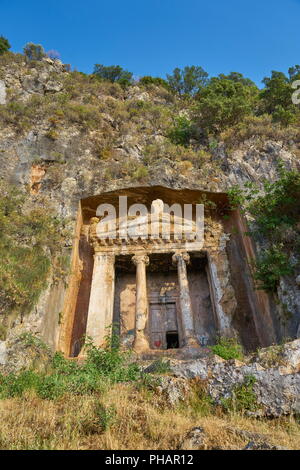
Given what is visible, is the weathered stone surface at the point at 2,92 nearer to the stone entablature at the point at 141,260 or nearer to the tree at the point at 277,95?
the stone entablature at the point at 141,260

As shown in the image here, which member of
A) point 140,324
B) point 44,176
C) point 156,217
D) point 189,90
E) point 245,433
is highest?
point 189,90

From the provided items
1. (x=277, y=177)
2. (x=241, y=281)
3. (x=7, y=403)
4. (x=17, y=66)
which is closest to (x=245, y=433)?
(x=7, y=403)

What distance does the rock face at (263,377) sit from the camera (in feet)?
17.1

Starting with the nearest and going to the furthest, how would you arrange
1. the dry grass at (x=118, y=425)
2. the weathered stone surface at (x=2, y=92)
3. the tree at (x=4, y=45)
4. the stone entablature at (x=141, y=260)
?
1. the dry grass at (x=118, y=425)
2. the stone entablature at (x=141, y=260)
3. the weathered stone surface at (x=2, y=92)
4. the tree at (x=4, y=45)

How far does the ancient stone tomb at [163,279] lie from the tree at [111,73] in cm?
1890

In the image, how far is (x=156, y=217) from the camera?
14453 mm

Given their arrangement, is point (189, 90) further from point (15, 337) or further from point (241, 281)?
point (15, 337)

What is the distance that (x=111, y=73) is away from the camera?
1174 inches

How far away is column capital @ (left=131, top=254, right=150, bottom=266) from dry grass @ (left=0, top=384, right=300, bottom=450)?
835cm

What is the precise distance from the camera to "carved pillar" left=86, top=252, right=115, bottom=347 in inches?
464

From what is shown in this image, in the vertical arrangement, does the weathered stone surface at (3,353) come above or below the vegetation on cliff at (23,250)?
below

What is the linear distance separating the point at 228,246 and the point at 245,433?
1056 centimetres

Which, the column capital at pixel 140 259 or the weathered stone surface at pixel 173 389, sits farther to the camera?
the column capital at pixel 140 259

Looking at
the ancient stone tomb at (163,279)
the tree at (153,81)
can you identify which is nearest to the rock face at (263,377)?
the ancient stone tomb at (163,279)
